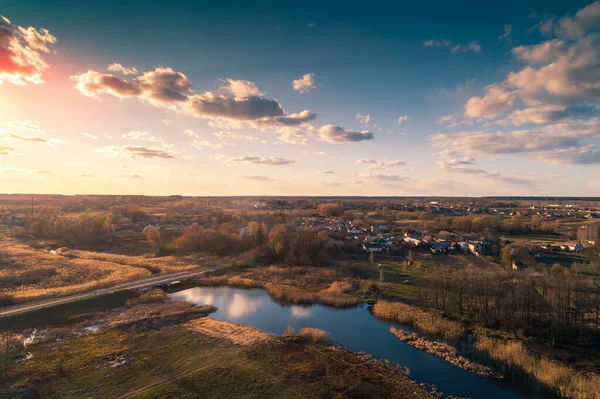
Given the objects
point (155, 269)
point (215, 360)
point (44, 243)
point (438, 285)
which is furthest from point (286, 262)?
point (44, 243)

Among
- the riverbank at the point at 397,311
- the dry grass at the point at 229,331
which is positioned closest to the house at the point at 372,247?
the riverbank at the point at 397,311

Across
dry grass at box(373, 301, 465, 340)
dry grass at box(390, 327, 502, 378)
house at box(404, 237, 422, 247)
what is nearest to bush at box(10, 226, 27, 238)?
dry grass at box(373, 301, 465, 340)

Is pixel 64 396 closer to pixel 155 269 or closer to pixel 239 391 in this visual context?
pixel 239 391

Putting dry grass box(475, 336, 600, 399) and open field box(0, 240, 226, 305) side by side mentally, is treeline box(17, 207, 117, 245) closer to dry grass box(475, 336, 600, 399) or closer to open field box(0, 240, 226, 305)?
open field box(0, 240, 226, 305)

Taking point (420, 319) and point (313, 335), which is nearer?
point (313, 335)

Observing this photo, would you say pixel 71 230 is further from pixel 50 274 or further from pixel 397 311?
pixel 397 311

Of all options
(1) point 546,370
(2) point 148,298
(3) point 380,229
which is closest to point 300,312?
(2) point 148,298
